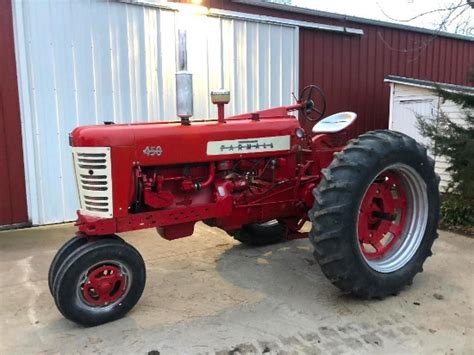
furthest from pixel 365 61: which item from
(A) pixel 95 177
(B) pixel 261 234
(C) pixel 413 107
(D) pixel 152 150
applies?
(A) pixel 95 177

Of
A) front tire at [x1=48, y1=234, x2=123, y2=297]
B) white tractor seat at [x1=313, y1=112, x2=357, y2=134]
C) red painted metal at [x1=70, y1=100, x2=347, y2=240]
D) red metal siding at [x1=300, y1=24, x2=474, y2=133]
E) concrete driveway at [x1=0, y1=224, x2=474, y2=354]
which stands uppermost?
red metal siding at [x1=300, y1=24, x2=474, y2=133]

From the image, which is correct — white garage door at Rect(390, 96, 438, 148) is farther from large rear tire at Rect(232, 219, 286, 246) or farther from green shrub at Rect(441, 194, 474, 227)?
large rear tire at Rect(232, 219, 286, 246)

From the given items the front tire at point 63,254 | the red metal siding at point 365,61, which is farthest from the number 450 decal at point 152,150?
the red metal siding at point 365,61

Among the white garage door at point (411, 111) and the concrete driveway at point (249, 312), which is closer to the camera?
the concrete driveway at point (249, 312)

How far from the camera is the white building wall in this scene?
7104 millimetres

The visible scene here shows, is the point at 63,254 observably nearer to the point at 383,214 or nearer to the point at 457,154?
the point at 383,214

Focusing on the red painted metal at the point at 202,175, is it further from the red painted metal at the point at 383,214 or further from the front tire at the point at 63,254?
the red painted metal at the point at 383,214

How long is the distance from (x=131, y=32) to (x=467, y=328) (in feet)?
16.0

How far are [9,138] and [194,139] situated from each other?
3.06 m

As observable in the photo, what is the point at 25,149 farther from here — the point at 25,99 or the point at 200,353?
the point at 200,353

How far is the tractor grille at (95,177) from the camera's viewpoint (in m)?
3.13

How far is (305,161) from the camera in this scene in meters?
4.11

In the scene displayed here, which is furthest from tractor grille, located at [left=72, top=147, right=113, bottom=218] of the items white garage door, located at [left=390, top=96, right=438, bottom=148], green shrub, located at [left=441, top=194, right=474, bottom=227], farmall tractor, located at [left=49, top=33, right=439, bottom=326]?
white garage door, located at [left=390, top=96, right=438, bottom=148]

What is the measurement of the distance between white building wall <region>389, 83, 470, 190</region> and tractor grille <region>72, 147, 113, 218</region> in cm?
524
